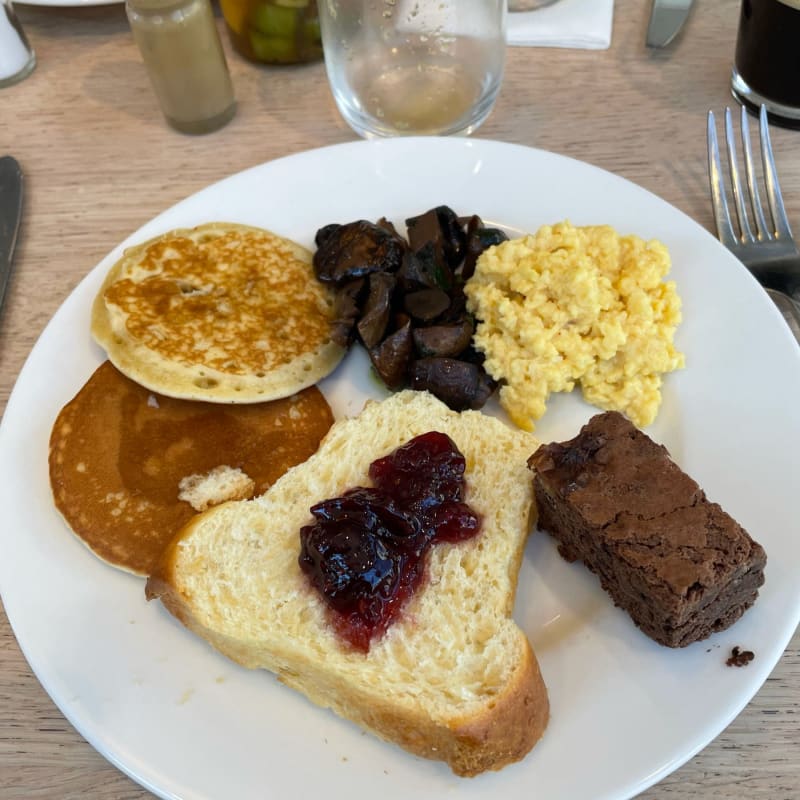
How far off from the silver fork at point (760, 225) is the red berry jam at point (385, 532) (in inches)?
48.8

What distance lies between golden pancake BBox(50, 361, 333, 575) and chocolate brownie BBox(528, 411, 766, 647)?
730 mm

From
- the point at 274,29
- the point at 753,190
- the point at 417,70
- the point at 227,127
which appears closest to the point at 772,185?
the point at 753,190

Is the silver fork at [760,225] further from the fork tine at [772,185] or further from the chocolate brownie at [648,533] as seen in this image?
the chocolate brownie at [648,533]

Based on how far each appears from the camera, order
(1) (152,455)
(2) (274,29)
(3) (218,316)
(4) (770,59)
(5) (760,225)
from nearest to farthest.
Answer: (1) (152,455) < (3) (218,316) < (5) (760,225) < (4) (770,59) < (2) (274,29)

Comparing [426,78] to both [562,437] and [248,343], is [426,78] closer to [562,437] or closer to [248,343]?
[248,343]

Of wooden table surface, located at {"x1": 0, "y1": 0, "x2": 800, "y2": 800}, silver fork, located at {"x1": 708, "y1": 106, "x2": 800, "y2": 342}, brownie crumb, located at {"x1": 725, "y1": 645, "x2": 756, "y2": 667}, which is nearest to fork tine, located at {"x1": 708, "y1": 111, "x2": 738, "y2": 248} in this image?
silver fork, located at {"x1": 708, "y1": 106, "x2": 800, "y2": 342}

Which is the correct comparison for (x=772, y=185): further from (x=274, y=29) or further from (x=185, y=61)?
(x=185, y=61)

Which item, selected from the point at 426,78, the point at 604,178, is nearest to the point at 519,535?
the point at 604,178

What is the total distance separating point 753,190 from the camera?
8.80ft

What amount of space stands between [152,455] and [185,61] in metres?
1.52

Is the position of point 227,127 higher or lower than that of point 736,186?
higher

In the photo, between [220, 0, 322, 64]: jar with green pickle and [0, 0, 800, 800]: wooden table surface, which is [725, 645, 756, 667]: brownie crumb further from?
[220, 0, 322, 64]: jar with green pickle

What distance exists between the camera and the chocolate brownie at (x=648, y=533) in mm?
1646

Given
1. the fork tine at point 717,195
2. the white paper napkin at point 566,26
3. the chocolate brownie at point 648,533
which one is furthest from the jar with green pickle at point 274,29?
the chocolate brownie at point 648,533
